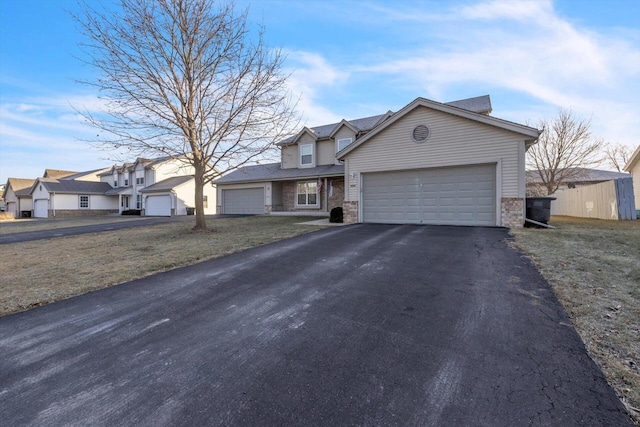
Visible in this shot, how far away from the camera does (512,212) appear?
424 inches

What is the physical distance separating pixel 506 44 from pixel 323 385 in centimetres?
1364

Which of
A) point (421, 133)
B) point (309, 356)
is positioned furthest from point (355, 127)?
point (309, 356)

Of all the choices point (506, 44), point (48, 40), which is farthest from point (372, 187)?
point (48, 40)

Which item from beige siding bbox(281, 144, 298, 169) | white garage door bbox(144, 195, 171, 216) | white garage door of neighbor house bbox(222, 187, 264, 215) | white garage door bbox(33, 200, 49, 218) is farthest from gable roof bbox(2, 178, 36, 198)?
beige siding bbox(281, 144, 298, 169)

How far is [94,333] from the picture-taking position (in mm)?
3363

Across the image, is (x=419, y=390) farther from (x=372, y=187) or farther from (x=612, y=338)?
(x=372, y=187)

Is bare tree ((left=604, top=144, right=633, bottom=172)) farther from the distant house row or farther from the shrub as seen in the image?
the distant house row

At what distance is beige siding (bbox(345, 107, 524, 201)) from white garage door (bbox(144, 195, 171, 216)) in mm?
21362

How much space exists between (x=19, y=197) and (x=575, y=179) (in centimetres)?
6532

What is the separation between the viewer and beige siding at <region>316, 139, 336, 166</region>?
1956cm

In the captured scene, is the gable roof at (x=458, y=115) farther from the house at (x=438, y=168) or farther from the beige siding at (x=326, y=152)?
the beige siding at (x=326, y=152)

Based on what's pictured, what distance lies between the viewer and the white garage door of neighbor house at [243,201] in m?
22.0

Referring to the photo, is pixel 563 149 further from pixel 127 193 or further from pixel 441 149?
pixel 127 193

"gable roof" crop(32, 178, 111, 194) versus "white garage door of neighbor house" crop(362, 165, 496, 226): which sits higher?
"gable roof" crop(32, 178, 111, 194)
